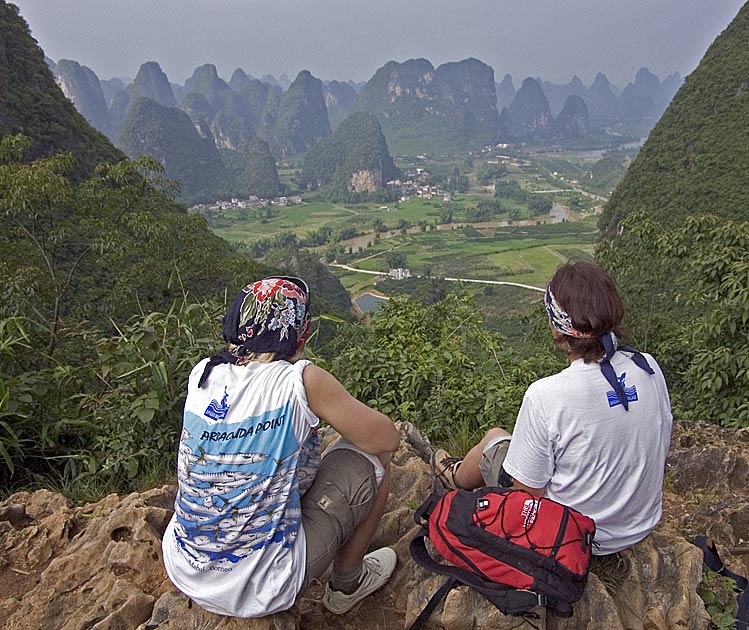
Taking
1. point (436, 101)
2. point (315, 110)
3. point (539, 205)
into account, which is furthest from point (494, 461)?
point (436, 101)

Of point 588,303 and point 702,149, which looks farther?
point 702,149

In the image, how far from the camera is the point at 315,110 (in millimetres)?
85375

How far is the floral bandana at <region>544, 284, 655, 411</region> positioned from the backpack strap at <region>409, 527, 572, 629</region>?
469 mm

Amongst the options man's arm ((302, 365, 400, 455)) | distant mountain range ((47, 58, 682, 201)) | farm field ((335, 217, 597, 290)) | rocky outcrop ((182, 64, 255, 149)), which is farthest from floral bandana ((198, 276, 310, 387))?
rocky outcrop ((182, 64, 255, 149))

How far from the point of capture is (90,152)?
1780 centimetres

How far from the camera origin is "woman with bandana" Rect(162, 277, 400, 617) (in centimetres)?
128

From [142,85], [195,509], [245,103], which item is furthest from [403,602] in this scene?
[245,103]

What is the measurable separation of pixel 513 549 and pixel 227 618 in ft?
2.27

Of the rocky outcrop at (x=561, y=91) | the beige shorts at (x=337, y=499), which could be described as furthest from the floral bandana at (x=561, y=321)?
the rocky outcrop at (x=561, y=91)

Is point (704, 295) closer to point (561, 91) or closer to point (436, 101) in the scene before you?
point (436, 101)

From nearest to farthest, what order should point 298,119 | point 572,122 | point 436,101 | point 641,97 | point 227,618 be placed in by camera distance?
point 227,618, point 298,119, point 436,101, point 572,122, point 641,97

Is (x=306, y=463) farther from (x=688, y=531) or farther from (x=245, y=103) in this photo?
(x=245, y=103)

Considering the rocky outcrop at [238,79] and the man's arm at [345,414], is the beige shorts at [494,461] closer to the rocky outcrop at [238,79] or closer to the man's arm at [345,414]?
the man's arm at [345,414]

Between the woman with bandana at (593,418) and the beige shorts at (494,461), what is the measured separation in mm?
200
